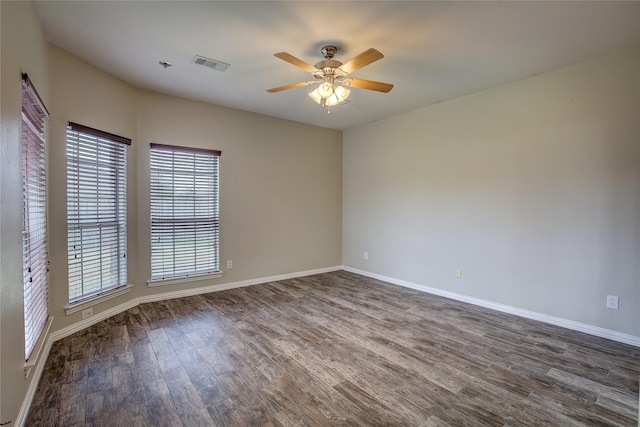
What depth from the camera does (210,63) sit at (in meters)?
3.04

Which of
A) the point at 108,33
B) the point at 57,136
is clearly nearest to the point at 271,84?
the point at 108,33

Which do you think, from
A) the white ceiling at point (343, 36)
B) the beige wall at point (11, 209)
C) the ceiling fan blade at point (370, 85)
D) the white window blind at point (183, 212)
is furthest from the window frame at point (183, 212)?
the ceiling fan blade at point (370, 85)

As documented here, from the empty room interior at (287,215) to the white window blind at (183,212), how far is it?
3 cm

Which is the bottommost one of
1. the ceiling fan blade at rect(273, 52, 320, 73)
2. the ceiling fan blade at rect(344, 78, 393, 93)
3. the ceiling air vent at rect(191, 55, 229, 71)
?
the ceiling fan blade at rect(344, 78, 393, 93)

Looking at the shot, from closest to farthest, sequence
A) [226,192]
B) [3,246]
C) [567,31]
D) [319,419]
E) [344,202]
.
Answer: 1. [3,246]
2. [319,419]
3. [567,31]
4. [226,192]
5. [344,202]

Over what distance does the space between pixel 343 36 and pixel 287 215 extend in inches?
126

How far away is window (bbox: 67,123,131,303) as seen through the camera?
3.03 meters

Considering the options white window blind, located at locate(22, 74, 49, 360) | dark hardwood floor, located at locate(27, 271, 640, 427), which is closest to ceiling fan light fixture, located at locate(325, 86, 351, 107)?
white window blind, located at locate(22, 74, 49, 360)

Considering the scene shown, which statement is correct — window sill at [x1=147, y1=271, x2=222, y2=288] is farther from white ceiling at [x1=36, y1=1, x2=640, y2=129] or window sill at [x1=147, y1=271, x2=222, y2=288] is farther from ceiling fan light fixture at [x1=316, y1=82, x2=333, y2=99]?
ceiling fan light fixture at [x1=316, y1=82, x2=333, y2=99]

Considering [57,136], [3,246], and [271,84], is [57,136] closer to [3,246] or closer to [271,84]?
[3,246]

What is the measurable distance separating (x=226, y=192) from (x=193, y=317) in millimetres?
1873

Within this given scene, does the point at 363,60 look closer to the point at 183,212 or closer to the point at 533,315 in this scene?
the point at 183,212

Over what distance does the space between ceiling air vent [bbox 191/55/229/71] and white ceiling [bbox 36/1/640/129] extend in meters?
0.08

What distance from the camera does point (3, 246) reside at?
153 cm
